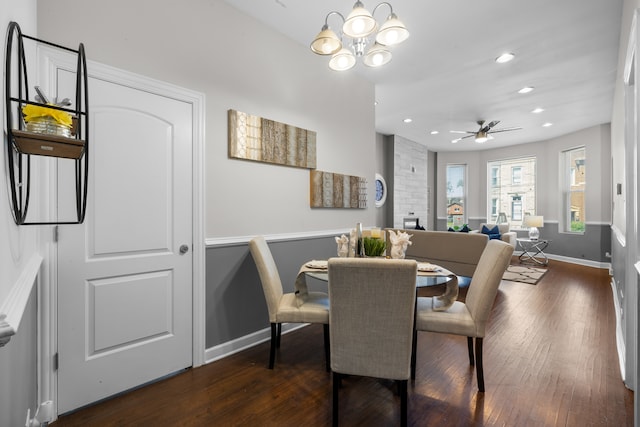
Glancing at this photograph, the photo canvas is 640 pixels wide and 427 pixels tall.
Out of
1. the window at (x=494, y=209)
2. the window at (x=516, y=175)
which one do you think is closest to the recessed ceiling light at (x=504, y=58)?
the window at (x=516, y=175)

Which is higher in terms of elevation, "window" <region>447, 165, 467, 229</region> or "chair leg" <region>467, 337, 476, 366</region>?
"window" <region>447, 165, 467, 229</region>

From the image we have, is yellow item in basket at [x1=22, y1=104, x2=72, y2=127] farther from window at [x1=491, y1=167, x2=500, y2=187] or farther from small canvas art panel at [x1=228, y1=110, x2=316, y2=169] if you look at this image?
window at [x1=491, y1=167, x2=500, y2=187]

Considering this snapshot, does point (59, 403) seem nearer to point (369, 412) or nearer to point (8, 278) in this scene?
point (8, 278)

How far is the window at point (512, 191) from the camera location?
7.74 m

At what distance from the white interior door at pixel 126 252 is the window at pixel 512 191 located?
27.2 ft

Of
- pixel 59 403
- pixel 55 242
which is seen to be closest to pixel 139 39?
pixel 55 242

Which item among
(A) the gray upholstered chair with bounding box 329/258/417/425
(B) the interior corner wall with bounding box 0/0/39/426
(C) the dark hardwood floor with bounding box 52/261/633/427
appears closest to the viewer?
(B) the interior corner wall with bounding box 0/0/39/426

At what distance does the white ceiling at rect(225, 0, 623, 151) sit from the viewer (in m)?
2.61

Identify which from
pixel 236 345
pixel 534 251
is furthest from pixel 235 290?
pixel 534 251

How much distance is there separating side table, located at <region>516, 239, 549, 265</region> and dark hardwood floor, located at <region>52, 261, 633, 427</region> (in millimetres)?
4244

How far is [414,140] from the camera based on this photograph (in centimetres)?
755

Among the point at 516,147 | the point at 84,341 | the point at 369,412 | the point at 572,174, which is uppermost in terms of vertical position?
the point at 516,147

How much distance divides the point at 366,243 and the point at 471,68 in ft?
9.34

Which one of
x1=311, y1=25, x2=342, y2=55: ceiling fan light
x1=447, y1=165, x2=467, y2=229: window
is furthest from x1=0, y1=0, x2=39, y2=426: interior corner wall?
x1=447, y1=165, x2=467, y2=229: window
